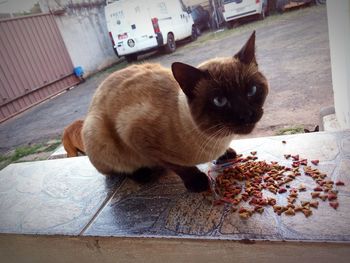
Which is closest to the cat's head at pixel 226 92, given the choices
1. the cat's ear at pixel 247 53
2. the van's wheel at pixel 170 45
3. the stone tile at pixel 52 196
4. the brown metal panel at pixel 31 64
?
the cat's ear at pixel 247 53

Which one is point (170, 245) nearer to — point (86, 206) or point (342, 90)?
point (86, 206)

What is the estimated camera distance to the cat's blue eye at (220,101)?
1.01 meters

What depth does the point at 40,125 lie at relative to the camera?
3.85 meters

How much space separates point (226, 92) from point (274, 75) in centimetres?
219

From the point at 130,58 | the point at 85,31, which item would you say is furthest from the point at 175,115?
the point at 85,31

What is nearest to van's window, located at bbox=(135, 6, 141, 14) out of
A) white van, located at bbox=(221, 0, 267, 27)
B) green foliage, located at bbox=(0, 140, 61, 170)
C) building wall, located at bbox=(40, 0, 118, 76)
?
building wall, located at bbox=(40, 0, 118, 76)

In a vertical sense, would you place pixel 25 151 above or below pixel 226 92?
below

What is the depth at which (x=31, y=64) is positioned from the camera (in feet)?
15.1

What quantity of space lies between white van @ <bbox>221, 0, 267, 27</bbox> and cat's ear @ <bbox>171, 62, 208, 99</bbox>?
3.45 ft

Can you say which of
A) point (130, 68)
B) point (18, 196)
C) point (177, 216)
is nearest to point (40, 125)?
point (18, 196)

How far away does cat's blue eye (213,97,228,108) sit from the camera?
101 centimetres

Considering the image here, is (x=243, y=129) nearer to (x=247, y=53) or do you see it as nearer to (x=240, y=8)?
(x=247, y=53)

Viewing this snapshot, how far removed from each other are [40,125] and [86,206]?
2.83 metres

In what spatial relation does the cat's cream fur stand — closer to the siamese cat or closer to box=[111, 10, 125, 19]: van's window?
the siamese cat
